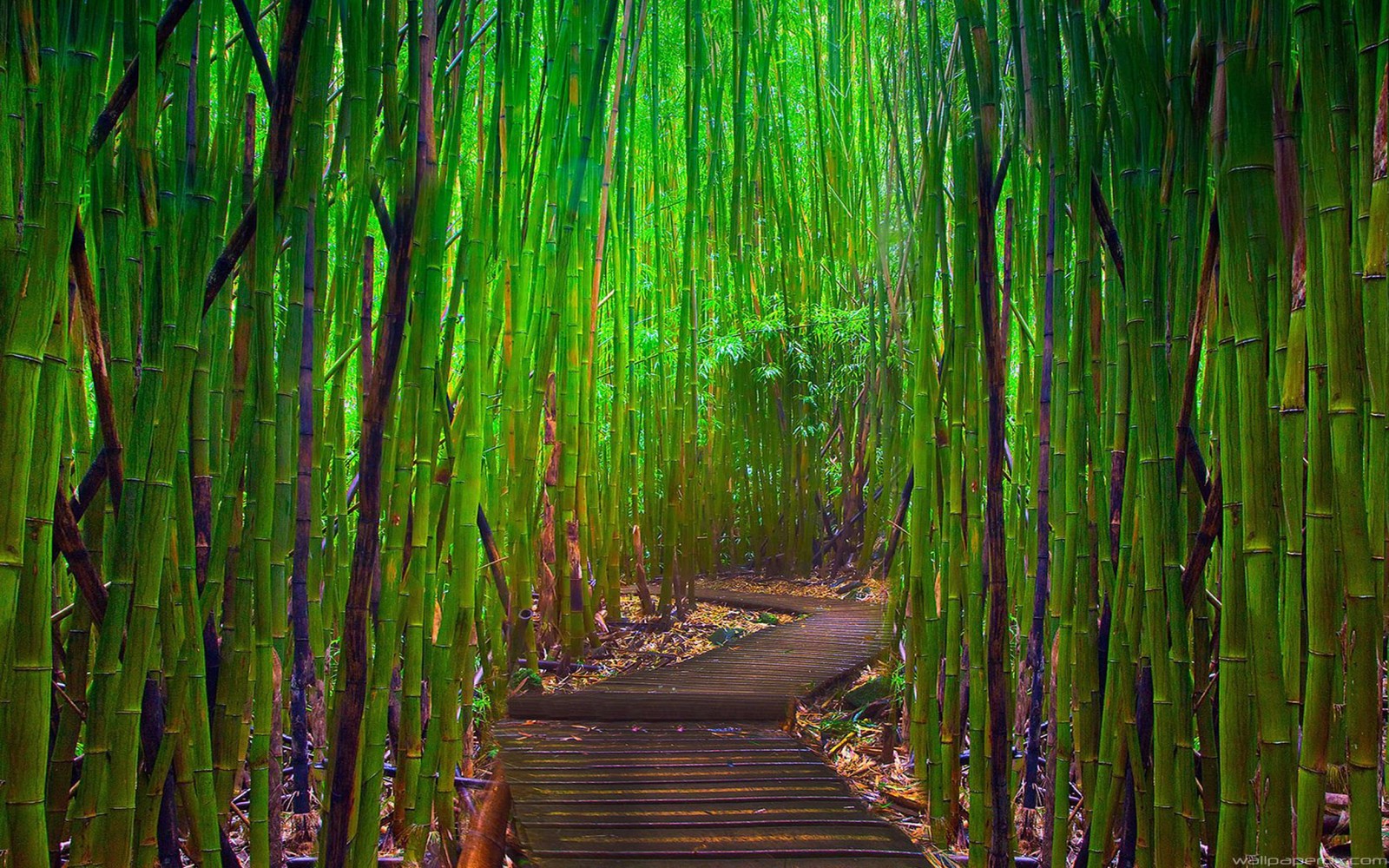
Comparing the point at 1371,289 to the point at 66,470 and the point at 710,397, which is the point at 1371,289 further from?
the point at 710,397

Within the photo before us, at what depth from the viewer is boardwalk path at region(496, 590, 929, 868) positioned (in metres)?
1.14

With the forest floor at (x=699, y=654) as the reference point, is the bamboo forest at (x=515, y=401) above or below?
above

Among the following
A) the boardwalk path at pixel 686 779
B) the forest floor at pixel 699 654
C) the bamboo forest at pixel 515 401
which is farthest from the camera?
the forest floor at pixel 699 654

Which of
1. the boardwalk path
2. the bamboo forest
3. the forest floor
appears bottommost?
the forest floor

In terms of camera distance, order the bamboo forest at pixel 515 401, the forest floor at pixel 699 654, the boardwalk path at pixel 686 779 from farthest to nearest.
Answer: the forest floor at pixel 699 654 → the boardwalk path at pixel 686 779 → the bamboo forest at pixel 515 401

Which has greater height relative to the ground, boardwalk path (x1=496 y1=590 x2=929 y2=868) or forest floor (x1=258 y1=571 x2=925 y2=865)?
boardwalk path (x1=496 y1=590 x2=929 y2=868)

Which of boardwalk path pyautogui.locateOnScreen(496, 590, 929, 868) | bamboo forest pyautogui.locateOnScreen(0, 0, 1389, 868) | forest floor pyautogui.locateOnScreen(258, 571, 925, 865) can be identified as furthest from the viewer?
forest floor pyautogui.locateOnScreen(258, 571, 925, 865)

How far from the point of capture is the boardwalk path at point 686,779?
1137 millimetres

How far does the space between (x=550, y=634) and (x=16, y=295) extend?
1.77 m

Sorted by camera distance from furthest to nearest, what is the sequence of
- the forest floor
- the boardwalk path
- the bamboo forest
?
the forest floor
the boardwalk path
the bamboo forest

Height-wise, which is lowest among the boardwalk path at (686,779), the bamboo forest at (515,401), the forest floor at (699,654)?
the forest floor at (699,654)

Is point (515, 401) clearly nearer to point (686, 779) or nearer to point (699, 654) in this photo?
point (686, 779)

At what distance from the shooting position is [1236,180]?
720 millimetres

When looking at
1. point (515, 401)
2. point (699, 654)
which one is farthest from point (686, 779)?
point (699, 654)
